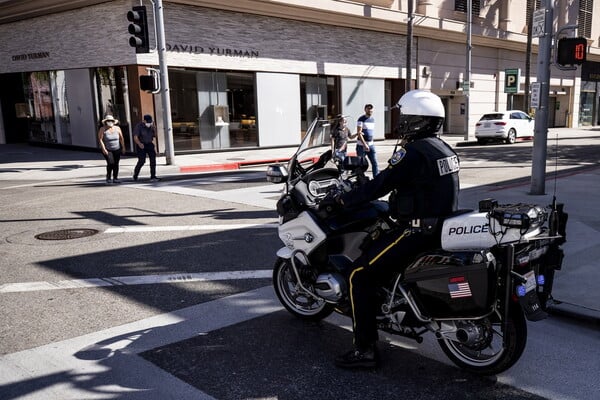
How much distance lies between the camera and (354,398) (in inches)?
139

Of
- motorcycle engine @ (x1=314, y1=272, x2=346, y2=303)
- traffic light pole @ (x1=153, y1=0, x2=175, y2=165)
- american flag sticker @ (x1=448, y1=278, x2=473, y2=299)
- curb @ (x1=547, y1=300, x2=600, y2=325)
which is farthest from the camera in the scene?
traffic light pole @ (x1=153, y1=0, x2=175, y2=165)

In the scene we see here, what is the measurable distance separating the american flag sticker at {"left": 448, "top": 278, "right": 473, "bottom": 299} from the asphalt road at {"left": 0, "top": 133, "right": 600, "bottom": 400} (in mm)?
666

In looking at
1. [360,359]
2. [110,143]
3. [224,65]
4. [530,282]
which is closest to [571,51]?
[530,282]

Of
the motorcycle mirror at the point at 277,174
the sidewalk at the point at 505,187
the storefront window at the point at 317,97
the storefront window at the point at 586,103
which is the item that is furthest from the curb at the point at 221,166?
the storefront window at the point at 586,103

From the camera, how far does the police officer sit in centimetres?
366

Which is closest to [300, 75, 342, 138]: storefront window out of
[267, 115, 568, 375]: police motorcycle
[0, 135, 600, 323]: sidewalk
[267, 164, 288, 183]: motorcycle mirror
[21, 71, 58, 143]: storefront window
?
→ [0, 135, 600, 323]: sidewalk

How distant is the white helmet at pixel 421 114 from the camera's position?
3.77 meters

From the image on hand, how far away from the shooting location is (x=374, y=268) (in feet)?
12.5

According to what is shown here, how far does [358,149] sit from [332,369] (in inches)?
380

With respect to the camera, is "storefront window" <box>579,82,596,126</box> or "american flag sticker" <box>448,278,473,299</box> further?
"storefront window" <box>579,82,596,126</box>

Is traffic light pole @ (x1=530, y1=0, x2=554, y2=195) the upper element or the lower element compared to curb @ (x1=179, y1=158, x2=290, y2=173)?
upper

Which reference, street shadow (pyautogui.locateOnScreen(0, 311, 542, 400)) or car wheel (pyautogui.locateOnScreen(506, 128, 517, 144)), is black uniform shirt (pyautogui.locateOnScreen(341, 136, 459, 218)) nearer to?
street shadow (pyautogui.locateOnScreen(0, 311, 542, 400))

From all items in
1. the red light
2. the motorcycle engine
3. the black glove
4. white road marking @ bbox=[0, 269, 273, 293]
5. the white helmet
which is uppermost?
the red light

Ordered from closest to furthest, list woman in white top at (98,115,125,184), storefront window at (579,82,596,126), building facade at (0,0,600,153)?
woman in white top at (98,115,125,184)
building facade at (0,0,600,153)
storefront window at (579,82,596,126)
